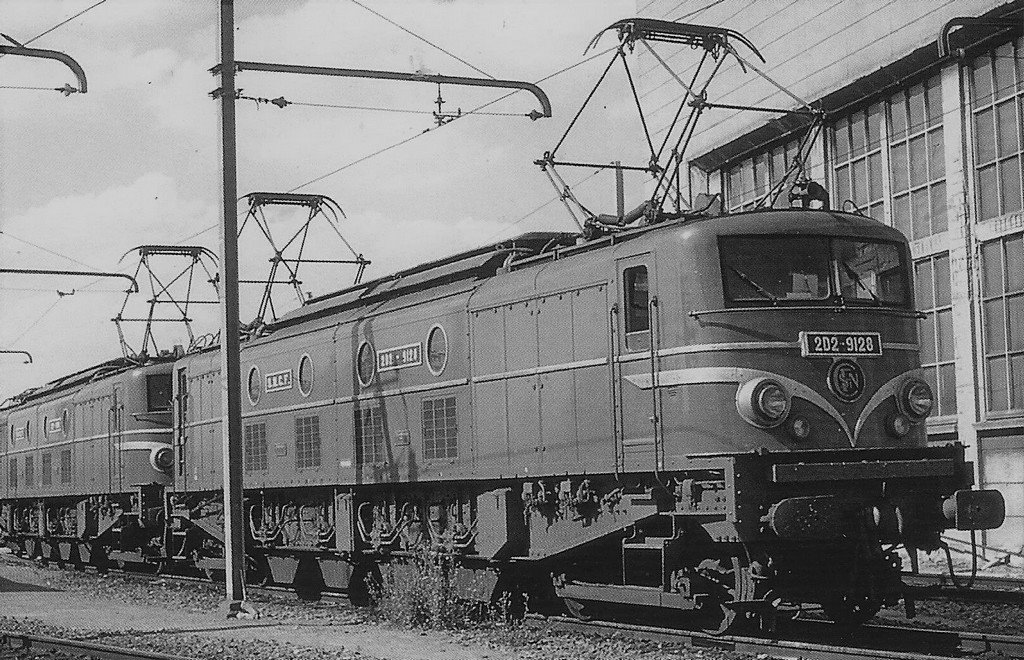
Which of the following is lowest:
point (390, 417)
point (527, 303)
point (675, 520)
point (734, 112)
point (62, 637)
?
point (62, 637)

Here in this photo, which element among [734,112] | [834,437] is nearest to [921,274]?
[734,112]

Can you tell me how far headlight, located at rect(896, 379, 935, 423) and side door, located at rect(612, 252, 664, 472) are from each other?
234cm

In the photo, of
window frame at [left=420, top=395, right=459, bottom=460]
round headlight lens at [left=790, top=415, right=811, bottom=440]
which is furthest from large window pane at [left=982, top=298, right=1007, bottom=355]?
round headlight lens at [left=790, top=415, right=811, bottom=440]

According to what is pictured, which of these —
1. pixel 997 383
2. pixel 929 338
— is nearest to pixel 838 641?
pixel 997 383

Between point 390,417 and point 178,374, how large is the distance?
896cm

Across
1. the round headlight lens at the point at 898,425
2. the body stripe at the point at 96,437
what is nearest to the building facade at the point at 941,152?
the round headlight lens at the point at 898,425

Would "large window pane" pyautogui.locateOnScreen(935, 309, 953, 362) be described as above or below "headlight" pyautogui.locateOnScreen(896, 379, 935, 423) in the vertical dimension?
above

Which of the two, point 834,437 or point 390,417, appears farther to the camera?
point 390,417

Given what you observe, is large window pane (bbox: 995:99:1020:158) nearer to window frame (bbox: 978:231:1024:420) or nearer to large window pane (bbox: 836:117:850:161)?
window frame (bbox: 978:231:1024:420)

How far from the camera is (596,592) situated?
13797 mm

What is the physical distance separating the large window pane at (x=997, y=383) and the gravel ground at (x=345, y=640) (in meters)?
12.1

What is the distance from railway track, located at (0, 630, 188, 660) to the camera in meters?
13.5

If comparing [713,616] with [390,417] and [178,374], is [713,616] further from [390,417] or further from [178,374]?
[178,374]

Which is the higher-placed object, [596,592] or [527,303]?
[527,303]
